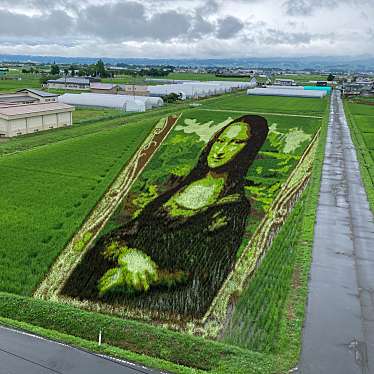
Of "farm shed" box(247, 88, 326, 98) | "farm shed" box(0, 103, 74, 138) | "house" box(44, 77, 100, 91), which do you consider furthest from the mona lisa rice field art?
"house" box(44, 77, 100, 91)

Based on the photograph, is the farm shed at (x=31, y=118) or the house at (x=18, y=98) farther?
the house at (x=18, y=98)

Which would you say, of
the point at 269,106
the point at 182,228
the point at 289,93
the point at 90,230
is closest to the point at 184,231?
the point at 182,228

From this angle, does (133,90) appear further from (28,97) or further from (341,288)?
(341,288)

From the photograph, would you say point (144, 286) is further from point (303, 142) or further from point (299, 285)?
point (303, 142)

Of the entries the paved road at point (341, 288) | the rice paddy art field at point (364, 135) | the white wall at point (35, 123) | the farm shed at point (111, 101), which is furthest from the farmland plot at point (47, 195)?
the farm shed at point (111, 101)

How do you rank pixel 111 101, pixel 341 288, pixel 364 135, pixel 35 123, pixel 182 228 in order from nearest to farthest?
1. pixel 341 288
2. pixel 182 228
3. pixel 35 123
4. pixel 364 135
5. pixel 111 101

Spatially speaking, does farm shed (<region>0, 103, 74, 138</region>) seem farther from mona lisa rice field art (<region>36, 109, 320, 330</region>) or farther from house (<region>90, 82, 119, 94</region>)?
house (<region>90, 82, 119, 94</region>)

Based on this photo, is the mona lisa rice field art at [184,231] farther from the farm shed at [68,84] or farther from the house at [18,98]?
the farm shed at [68,84]

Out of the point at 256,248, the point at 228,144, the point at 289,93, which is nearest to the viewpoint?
the point at 256,248
